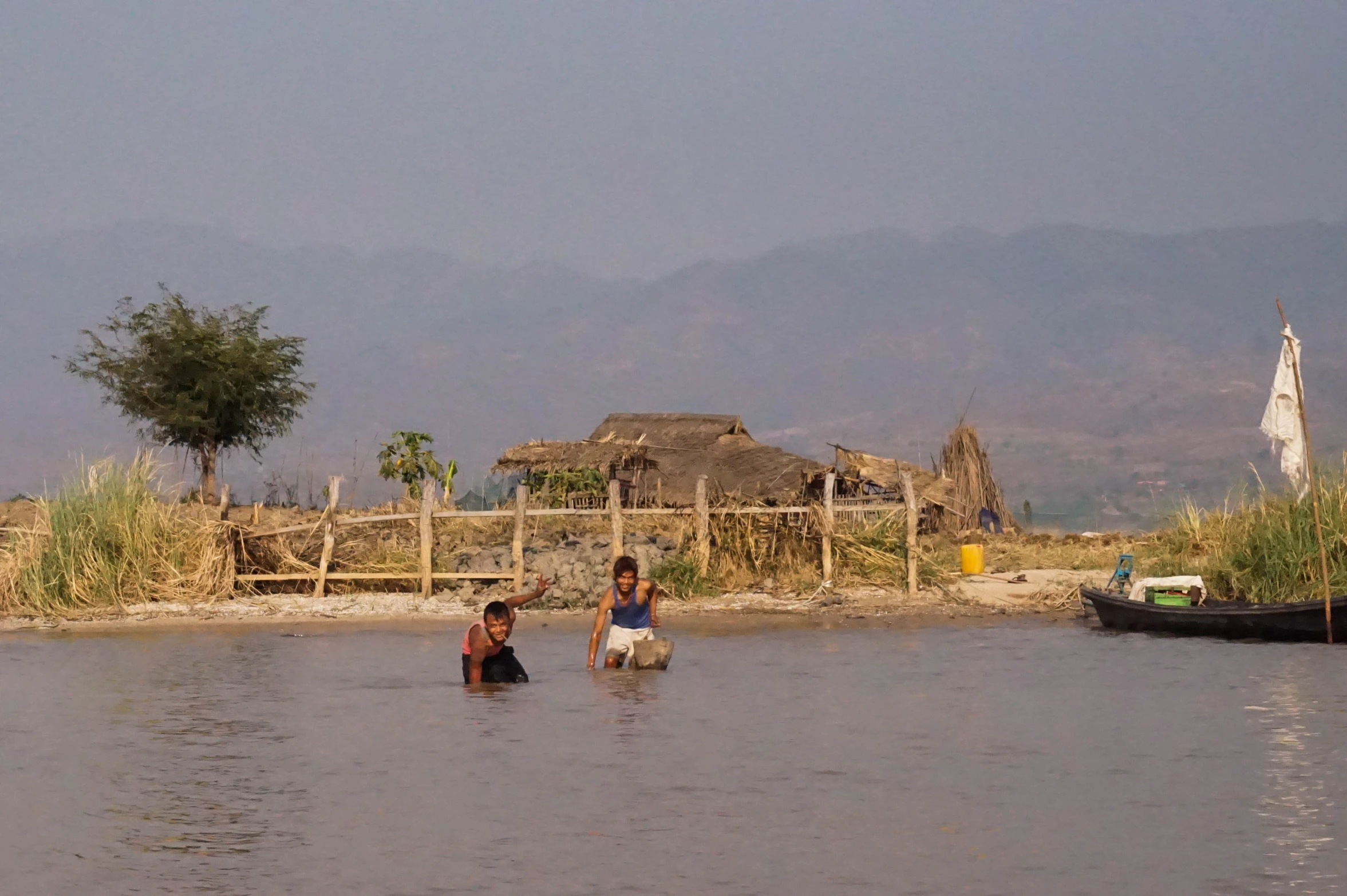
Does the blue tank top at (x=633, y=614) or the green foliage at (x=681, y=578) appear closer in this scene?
the blue tank top at (x=633, y=614)

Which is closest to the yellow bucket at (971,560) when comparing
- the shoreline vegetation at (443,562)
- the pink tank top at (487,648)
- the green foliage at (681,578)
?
the shoreline vegetation at (443,562)

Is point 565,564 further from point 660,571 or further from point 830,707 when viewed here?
point 830,707

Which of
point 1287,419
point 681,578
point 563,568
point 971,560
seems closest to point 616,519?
point 563,568

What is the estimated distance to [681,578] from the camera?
24969 mm

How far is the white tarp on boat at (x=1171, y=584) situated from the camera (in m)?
20.7

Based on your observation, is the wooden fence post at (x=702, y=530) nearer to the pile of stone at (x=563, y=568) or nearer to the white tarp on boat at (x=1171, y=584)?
the pile of stone at (x=563, y=568)

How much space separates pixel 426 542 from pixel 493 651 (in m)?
8.99

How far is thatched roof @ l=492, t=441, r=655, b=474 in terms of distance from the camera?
1523 inches

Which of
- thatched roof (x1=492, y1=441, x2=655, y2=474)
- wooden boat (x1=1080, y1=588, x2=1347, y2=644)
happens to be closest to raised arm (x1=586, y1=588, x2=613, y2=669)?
wooden boat (x1=1080, y1=588, x2=1347, y2=644)

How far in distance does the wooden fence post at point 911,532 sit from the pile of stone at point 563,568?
3734 millimetres

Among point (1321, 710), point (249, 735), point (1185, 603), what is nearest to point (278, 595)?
point (249, 735)

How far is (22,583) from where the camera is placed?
23984 millimetres

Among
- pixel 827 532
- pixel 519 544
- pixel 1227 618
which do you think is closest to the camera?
pixel 1227 618

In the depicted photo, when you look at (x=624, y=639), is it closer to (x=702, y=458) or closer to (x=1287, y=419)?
(x=1287, y=419)
